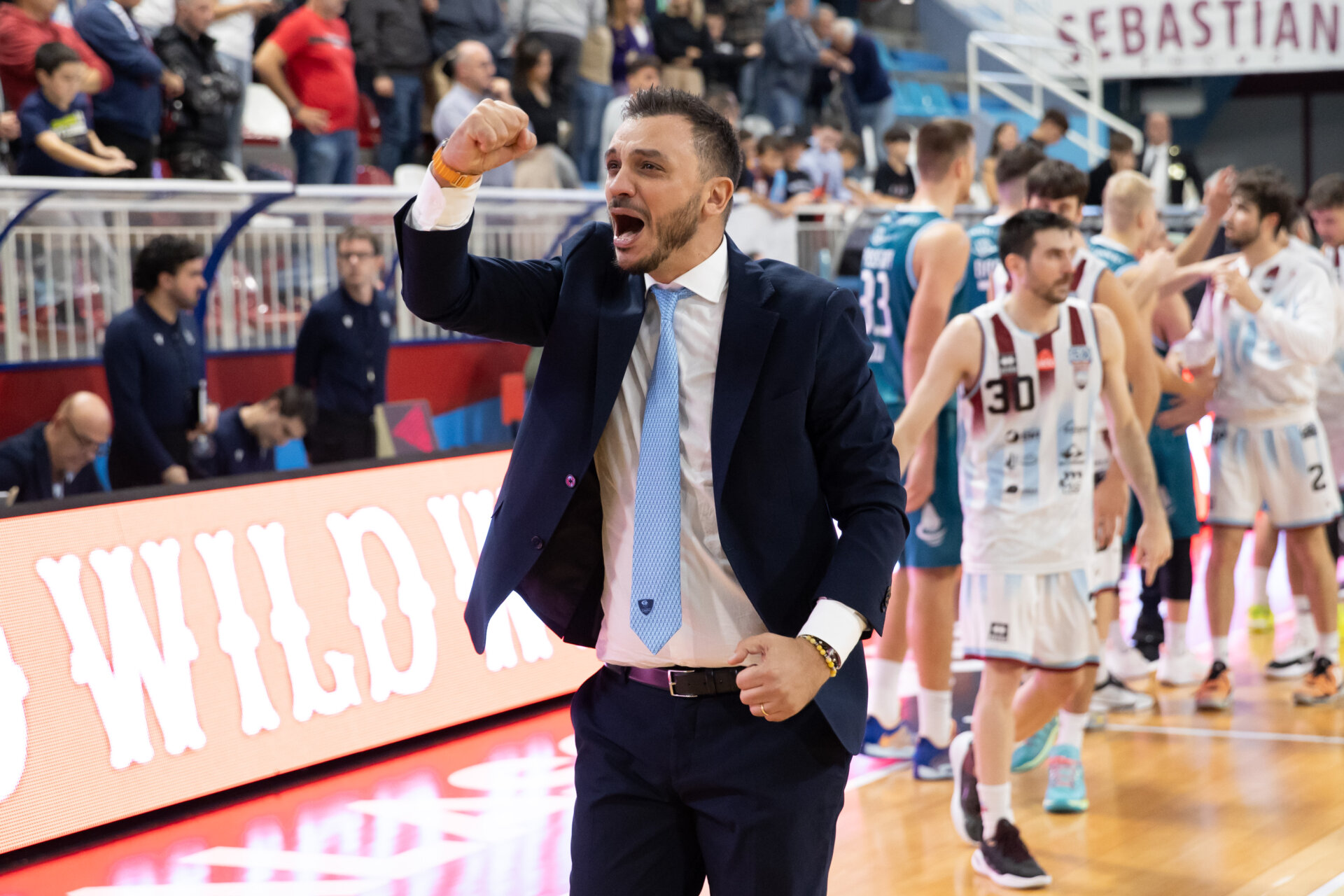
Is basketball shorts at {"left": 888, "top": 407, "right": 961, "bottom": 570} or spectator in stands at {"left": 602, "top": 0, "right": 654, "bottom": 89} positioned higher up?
spectator in stands at {"left": 602, "top": 0, "right": 654, "bottom": 89}

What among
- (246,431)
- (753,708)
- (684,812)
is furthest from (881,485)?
(246,431)

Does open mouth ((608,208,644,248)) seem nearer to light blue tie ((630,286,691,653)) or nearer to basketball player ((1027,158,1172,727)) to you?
light blue tie ((630,286,691,653))

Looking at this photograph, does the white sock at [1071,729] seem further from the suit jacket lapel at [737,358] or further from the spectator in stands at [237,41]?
the spectator in stands at [237,41]

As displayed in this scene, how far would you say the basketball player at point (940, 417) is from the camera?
19.1ft

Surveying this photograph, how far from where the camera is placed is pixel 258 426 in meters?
7.72

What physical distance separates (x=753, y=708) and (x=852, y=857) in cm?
283

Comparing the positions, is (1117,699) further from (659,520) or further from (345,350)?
(659,520)

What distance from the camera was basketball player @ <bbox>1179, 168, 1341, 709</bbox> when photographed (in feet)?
22.7

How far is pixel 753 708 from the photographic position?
2.34 metres

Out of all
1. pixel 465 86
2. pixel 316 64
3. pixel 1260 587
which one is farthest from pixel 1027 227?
pixel 316 64

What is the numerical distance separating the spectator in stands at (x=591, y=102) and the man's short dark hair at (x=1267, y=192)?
600 cm

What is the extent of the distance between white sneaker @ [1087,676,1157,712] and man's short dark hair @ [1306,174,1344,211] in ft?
11.2

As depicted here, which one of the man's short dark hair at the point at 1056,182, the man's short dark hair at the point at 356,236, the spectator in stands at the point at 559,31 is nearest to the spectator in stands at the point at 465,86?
the spectator in stands at the point at 559,31

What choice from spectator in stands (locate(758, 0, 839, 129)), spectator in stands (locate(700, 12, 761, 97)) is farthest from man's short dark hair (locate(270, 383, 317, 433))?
spectator in stands (locate(758, 0, 839, 129))
